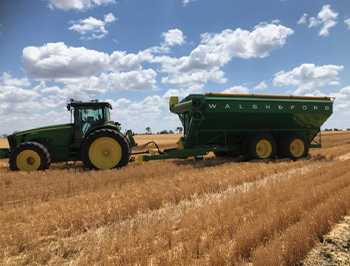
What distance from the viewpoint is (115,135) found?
8.38m

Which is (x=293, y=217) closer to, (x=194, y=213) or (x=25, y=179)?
(x=194, y=213)

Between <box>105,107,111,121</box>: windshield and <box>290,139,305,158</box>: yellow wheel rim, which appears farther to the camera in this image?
<box>290,139,305,158</box>: yellow wheel rim

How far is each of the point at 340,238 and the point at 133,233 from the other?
2433 millimetres

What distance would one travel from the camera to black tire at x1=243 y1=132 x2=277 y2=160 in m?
10.0

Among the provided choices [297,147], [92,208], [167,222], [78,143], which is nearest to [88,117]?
[78,143]

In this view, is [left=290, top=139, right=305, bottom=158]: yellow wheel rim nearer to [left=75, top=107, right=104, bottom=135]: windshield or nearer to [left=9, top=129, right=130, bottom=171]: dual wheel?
[left=9, top=129, right=130, bottom=171]: dual wheel

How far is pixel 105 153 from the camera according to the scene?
27.4ft

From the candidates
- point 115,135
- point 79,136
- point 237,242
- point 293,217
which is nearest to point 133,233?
point 237,242

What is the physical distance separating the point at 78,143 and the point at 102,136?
101 cm

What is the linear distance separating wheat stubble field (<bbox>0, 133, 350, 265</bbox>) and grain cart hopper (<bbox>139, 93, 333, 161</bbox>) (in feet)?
13.0

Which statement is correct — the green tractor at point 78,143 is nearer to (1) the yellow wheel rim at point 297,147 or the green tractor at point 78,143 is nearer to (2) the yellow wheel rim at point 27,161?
(2) the yellow wheel rim at point 27,161

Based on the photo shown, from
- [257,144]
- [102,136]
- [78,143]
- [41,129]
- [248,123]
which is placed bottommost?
[257,144]

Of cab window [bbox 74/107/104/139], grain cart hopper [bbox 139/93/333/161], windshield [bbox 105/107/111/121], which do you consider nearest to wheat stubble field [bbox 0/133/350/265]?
cab window [bbox 74/107/104/139]

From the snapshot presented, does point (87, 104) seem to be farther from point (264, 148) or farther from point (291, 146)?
point (291, 146)
